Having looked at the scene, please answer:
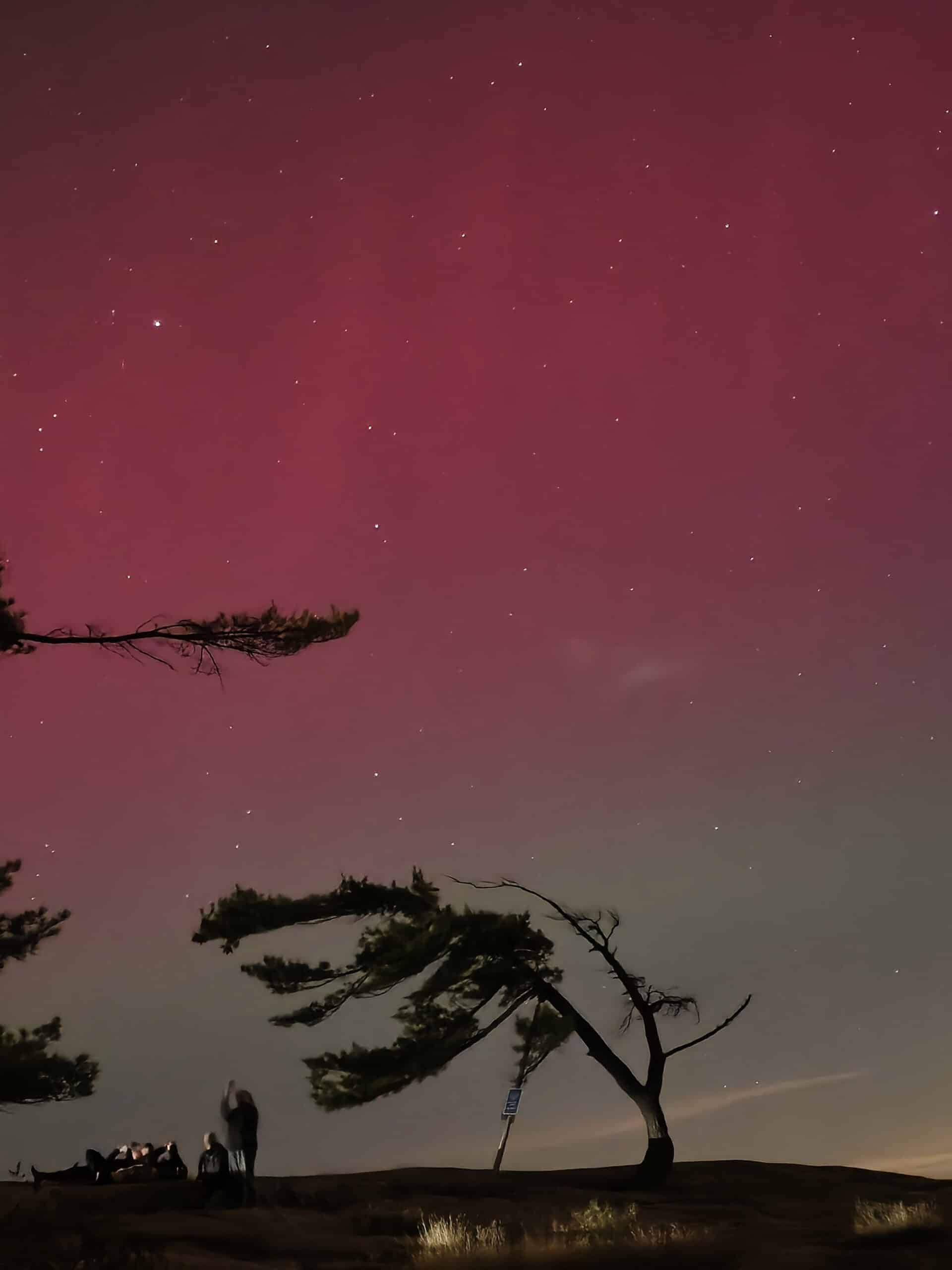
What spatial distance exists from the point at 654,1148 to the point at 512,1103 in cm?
315

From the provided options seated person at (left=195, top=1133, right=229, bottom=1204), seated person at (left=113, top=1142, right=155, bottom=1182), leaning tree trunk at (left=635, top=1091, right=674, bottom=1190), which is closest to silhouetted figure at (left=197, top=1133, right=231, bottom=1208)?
seated person at (left=195, top=1133, right=229, bottom=1204)

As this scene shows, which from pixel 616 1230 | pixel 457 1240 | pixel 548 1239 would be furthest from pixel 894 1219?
pixel 457 1240

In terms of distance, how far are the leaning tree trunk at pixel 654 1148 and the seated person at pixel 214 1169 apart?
8768mm

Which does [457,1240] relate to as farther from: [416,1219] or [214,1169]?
[214,1169]

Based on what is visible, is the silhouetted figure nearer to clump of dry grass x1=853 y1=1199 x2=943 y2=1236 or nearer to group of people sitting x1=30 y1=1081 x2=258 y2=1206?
group of people sitting x1=30 y1=1081 x2=258 y2=1206

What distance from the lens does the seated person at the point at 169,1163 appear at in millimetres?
21047

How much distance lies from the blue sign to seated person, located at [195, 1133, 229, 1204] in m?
7.03

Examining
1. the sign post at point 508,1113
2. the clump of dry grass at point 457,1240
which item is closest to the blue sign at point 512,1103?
the sign post at point 508,1113

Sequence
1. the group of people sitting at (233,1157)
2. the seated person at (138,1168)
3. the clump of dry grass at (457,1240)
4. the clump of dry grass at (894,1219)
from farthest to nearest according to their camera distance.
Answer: the seated person at (138,1168) → the group of people sitting at (233,1157) → the clump of dry grass at (894,1219) → the clump of dry grass at (457,1240)

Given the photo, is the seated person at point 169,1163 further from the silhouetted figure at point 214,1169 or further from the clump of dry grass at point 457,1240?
the clump of dry grass at point 457,1240

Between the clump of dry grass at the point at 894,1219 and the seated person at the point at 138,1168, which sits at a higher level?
the seated person at the point at 138,1168

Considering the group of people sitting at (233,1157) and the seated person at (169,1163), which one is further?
the seated person at (169,1163)

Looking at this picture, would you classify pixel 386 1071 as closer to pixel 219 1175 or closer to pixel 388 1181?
pixel 388 1181

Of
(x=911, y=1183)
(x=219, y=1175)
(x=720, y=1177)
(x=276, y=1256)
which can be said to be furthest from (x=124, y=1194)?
(x=911, y=1183)
